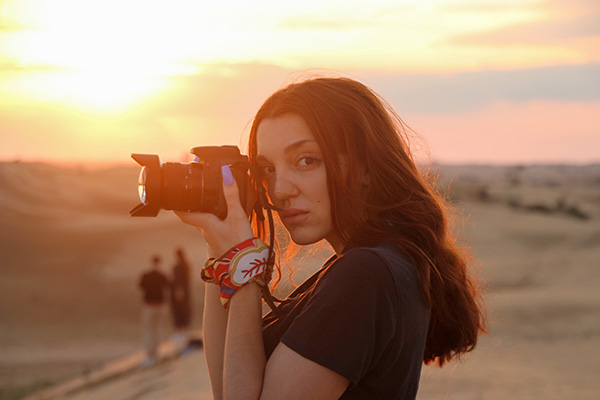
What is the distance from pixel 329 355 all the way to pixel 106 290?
812 inches

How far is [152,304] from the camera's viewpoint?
37.4 feet

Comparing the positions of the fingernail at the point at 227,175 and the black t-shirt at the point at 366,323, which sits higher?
the fingernail at the point at 227,175

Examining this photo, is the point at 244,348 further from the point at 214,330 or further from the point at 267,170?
the point at 267,170

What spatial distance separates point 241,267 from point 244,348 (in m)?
0.23

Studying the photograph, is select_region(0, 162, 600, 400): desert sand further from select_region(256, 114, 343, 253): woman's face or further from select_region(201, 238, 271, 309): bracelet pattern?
select_region(201, 238, 271, 309): bracelet pattern

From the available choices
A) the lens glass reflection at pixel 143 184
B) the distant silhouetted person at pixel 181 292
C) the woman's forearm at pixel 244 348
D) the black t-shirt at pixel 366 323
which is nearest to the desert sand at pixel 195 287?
the black t-shirt at pixel 366 323

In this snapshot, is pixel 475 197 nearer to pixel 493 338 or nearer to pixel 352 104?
pixel 493 338

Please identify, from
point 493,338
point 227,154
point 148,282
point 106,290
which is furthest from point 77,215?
point 227,154

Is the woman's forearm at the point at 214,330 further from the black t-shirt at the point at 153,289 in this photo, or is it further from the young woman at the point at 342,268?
the black t-shirt at the point at 153,289

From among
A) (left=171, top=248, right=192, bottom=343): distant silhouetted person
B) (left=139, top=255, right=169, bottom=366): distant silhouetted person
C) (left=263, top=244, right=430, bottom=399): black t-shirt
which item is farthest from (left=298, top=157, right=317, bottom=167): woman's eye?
(left=171, top=248, right=192, bottom=343): distant silhouetted person

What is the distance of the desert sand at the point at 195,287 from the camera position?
8.93 m

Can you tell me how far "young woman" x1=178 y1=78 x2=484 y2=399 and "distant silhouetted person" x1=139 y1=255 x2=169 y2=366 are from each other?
915 cm

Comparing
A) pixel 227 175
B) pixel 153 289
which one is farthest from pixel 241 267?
pixel 153 289

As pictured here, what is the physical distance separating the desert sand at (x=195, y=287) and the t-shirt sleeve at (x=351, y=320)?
28.2 inches
